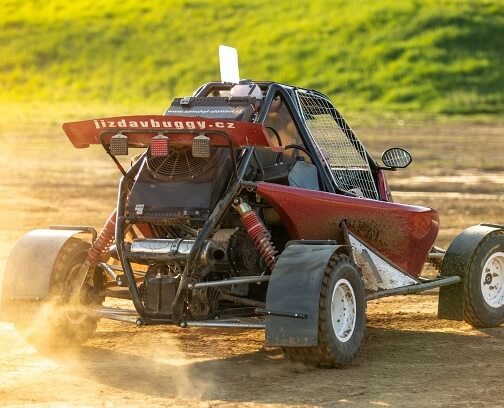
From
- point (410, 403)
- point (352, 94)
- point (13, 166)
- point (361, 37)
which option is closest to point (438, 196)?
point (13, 166)

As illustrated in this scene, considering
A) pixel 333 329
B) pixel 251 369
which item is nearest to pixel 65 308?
pixel 251 369

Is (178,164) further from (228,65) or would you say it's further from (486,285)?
(486,285)

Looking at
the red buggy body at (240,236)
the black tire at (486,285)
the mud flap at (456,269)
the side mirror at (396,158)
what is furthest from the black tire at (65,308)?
the black tire at (486,285)

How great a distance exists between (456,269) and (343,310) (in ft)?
6.64

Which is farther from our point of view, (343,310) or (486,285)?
(486,285)

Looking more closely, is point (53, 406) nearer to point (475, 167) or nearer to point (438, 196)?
point (438, 196)

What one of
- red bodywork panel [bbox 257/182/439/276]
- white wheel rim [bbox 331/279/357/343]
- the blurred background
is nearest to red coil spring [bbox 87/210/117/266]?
red bodywork panel [bbox 257/182/439/276]

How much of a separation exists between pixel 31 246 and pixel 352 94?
167 ft

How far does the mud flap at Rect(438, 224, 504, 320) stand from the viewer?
36.6 feet

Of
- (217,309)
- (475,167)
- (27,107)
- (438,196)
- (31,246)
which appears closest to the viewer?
(217,309)

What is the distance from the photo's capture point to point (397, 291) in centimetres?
1047

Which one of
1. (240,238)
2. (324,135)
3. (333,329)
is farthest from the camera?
(324,135)

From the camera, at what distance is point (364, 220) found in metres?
10.2

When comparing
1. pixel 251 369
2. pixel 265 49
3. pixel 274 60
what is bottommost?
pixel 251 369
